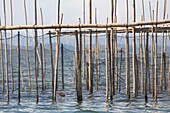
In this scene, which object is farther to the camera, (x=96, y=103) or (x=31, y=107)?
(x=96, y=103)

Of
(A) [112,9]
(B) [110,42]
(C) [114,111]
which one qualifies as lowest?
(C) [114,111]

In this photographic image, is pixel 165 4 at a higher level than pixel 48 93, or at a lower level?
higher

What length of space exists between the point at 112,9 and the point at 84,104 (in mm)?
4201

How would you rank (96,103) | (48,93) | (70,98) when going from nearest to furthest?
(96,103) → (70,98) → (48,93)

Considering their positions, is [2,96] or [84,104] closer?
[84,104]

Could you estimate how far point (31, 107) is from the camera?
56.2 ft

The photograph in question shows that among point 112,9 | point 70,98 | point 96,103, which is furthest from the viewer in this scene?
point 70,98

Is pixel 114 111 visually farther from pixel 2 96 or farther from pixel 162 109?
pixel 2 96

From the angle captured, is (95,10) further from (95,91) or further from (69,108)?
(69,108)

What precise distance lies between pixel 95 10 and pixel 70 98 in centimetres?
519

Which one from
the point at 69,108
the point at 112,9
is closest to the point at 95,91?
the point at 69,108

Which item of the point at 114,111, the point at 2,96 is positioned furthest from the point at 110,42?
the point at 2,96

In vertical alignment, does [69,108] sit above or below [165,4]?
below

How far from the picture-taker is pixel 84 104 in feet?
58.2
